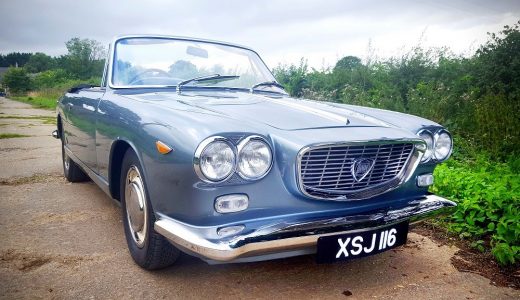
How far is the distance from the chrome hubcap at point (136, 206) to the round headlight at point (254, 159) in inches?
26.7

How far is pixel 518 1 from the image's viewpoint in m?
7.01

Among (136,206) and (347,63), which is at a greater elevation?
(347,63)

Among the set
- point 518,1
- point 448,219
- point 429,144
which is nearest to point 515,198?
point 448,219

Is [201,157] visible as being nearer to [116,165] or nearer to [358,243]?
[358,243]

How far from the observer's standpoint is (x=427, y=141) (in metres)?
2.55

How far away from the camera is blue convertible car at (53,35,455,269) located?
5.83 feet

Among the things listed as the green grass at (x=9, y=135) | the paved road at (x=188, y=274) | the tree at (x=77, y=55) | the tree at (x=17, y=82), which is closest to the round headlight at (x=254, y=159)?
the paved road at (x=188, y=274)

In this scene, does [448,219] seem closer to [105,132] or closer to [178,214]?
[178,214]

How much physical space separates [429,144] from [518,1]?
620cm

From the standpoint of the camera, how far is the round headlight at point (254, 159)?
71.4 inches

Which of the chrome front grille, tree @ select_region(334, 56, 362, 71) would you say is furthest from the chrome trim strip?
tree @ select_region(334, 56, 362, 71)

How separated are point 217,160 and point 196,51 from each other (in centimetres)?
188

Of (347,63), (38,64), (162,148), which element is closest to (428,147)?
(162,148)

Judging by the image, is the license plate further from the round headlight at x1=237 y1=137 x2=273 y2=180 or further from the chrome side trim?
the chrome side trim
